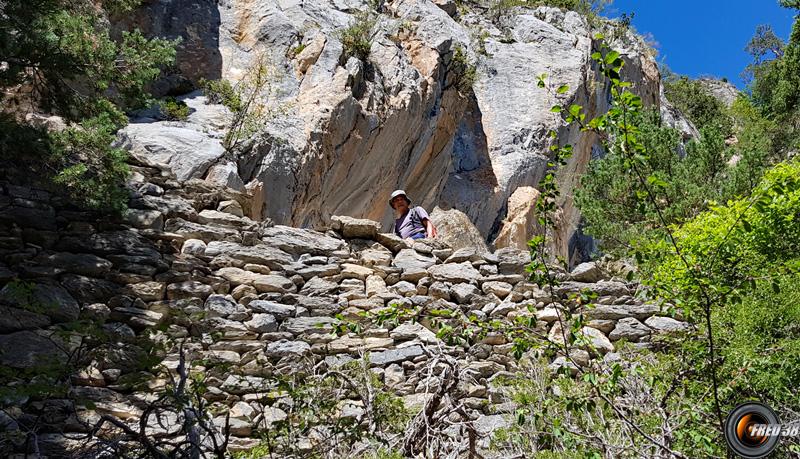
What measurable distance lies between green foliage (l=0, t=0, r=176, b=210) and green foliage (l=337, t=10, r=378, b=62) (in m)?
4.75

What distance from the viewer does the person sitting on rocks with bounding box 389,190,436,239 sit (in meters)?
8.23

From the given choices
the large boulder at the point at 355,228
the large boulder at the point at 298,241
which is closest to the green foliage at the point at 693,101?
the large boulder at the point at 355,228

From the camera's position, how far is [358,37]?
12.2 meters

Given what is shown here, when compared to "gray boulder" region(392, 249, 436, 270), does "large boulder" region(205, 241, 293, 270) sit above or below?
below

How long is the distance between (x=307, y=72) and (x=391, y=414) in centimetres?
796

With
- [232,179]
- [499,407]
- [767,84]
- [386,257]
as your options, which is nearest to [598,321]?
[499,407]

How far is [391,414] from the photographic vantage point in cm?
471

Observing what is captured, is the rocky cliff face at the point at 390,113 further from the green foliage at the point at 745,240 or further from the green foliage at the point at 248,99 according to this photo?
the green foliage at the point at 745,240

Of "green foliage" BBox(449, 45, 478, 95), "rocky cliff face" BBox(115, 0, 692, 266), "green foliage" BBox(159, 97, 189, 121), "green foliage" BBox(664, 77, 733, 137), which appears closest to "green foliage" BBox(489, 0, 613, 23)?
"rocky cliff face" BBox(115, 0, 692, 266)

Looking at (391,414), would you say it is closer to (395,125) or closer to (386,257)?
(386,257)

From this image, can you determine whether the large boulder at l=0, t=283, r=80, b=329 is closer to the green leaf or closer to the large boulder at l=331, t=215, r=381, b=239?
the large boulder at l=331, t=215, r=381, b=239

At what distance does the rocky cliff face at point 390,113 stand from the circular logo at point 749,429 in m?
6.27

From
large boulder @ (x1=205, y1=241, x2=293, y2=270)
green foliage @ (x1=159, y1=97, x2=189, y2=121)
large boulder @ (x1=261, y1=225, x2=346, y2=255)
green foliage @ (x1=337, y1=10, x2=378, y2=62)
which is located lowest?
large boulder @ (x1=205, y1=241, x2=293, y2=270)

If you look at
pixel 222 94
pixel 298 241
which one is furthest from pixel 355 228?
pixel 222 94
